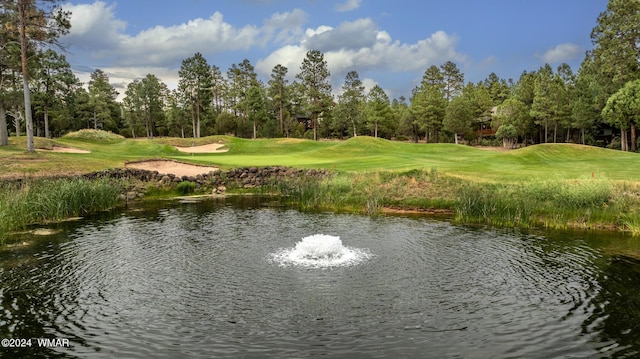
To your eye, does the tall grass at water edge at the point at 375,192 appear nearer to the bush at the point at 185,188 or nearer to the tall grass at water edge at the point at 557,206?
the tall grass at water edge at the point at 557,206

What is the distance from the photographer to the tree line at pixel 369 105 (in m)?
60.4

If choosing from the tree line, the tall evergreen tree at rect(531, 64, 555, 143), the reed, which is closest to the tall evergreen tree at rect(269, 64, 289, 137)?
the tree line

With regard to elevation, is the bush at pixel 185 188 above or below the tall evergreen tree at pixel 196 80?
below

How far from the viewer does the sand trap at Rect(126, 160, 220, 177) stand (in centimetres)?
3669

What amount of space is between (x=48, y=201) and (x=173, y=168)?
15424 mm

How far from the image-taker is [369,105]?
98.1 m

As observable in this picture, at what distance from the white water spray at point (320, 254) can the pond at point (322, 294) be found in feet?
0.23

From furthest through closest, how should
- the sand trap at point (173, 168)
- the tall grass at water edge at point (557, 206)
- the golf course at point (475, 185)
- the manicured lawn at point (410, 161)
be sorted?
1. the sand trap at point (173, 168)
2. the manicured lawn at point (410, 161)
3. the golf course at point (475, 185)
4. the tall grass at water edge at point (557, 206)

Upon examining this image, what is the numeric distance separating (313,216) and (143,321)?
14.6m

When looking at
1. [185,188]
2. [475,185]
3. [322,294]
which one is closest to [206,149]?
[185,188]

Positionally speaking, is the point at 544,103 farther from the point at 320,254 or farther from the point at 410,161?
the point at 320,254

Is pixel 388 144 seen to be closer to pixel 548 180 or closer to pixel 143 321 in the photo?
pixel 548 180

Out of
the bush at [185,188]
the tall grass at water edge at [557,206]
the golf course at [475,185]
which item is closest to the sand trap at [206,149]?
the golf course at [475,185]

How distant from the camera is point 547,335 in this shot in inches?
389
